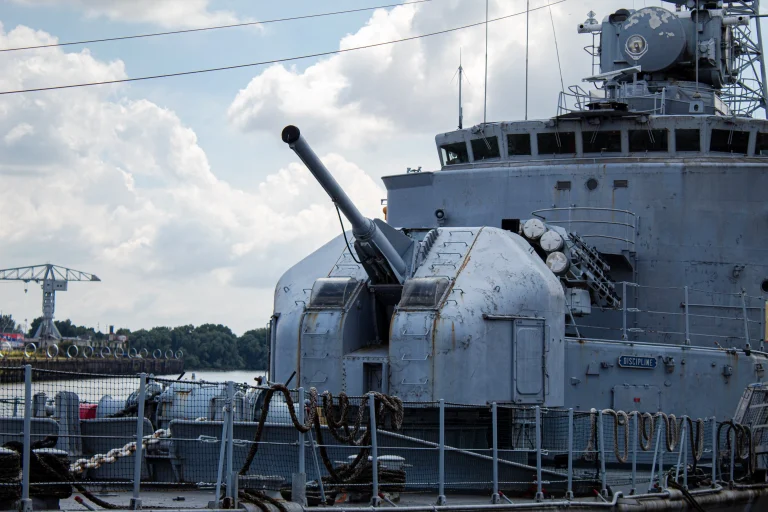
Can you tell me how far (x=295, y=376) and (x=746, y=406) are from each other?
4821 mm

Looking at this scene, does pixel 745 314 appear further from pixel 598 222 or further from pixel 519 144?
pixel 519 144

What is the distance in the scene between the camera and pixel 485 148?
16312mm

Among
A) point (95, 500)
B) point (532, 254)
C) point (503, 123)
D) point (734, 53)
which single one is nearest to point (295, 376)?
point (532, 254)

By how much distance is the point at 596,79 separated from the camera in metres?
16.5

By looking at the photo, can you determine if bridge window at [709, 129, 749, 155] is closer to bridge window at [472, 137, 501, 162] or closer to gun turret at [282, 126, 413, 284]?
bridge window at [472, 137, 501, 162]

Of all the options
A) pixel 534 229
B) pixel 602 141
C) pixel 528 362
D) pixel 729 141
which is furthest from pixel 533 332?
pixel 729 141

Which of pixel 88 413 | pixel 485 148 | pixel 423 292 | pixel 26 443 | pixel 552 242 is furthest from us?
pixel 485 148

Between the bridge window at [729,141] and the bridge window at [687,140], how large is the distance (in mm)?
192

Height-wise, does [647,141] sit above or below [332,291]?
above

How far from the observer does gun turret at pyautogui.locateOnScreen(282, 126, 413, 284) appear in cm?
1042

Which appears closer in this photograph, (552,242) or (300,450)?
(300,450)

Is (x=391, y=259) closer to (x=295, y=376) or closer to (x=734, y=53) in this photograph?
(x=295, y=376)

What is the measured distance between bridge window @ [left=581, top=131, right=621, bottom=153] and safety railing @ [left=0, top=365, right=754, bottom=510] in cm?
418

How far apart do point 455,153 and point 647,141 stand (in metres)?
2.82
